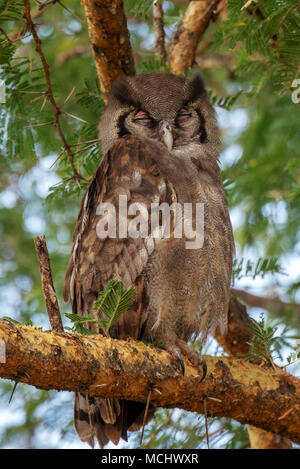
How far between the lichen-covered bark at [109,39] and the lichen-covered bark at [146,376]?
1983mm

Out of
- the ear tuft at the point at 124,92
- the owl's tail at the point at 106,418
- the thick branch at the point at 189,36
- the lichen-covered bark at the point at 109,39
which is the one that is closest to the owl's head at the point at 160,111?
the ear tuft at the point at 124,92

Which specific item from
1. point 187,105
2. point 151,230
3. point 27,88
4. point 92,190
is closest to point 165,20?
point 187,105

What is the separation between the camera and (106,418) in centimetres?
328

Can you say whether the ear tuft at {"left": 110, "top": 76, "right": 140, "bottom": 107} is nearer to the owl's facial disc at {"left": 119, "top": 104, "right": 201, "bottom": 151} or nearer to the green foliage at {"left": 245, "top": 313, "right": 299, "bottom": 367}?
the owl's facial disc at {"left": 119, "top": 104, "right": 201, "bottom": 151}

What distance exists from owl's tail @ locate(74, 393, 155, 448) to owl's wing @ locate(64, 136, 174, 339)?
40 cm

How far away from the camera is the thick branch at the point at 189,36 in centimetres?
472

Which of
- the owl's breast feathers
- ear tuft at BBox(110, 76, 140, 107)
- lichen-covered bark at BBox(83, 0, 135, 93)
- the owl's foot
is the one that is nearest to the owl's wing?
the owl's breast feathers

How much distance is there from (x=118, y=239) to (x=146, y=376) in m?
0.89

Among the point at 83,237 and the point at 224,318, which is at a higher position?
the point at 83,237

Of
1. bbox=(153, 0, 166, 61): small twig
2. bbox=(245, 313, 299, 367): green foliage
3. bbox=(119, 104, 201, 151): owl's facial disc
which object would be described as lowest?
bbox=(245, 313, 299, 367): green foliage

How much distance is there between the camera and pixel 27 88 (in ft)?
12.3

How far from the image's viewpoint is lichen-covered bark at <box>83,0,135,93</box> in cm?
356

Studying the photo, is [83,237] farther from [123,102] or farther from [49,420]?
[49,420]

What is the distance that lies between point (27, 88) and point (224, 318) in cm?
186
